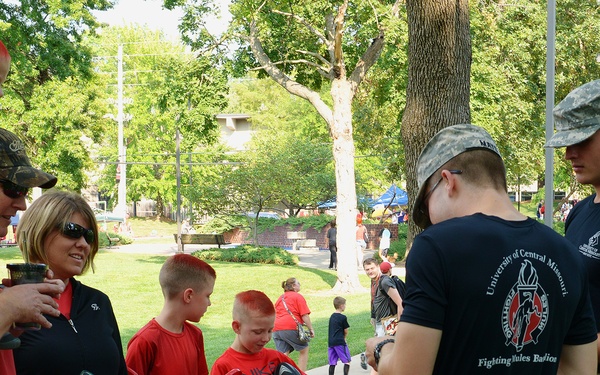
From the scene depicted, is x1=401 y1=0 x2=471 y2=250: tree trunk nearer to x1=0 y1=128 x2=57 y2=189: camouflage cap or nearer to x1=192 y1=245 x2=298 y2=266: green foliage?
x1=0 y1=128 x2=57 y2=189: camouflage cap

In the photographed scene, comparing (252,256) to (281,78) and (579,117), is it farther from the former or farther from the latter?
(579,117)

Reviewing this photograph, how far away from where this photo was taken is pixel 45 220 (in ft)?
11.6

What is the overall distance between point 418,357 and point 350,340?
12771 mm

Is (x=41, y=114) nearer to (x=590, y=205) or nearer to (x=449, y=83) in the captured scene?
(x=449, y=83)

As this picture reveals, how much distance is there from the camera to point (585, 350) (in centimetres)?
281

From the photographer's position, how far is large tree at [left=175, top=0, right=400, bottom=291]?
21.3 meters

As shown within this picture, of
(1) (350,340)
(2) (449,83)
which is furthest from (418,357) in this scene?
(1) (350,340)

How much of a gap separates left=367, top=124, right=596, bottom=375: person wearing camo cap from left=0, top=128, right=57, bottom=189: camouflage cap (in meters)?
1.30

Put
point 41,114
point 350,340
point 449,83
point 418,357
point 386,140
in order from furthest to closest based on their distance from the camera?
point 386,140 → point 41,114 → point 350,340 → point 449,83 → point 418,357

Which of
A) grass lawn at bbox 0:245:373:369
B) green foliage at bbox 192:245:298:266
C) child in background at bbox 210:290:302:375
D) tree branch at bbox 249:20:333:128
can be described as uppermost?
tree branch at bbox 249:20:333:128

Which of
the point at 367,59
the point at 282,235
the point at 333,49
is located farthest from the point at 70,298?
the point at 282,235

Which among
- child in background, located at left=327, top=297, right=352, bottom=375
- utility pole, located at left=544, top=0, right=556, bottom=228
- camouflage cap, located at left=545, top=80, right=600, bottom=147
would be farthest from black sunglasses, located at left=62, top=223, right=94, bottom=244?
child in background, located at left=327, top=297, right=352, bottom=375

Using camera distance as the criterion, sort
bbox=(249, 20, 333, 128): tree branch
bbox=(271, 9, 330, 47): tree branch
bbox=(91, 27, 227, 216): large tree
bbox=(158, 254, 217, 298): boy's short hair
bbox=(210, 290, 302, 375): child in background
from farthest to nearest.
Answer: bbox=(91, 27, 227, 216): large tree < bbox=(249, 20, 333, 128): tree branch < bbox=(271, 9, 330, 47): tree branch < bbox=(210, 290, 302, 375): child in background < bbox=(158, 254, 217, 298): boy's short hair

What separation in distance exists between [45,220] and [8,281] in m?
1.05
